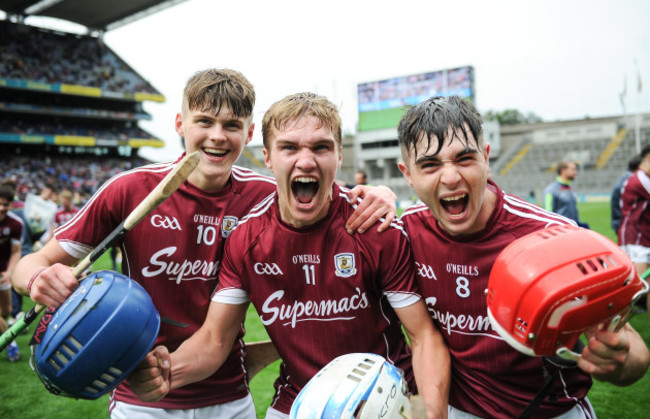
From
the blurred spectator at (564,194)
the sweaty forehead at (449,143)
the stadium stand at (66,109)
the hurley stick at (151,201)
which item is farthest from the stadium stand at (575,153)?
the hurley stick at (151,201)

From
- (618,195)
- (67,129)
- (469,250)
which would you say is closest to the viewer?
(469,250)

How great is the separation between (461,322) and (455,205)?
598 millimetres

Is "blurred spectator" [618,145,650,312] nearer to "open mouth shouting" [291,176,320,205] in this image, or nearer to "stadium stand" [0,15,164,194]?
"open mouth shouting" [291,176,320,205]

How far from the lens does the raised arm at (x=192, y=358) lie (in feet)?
6.70

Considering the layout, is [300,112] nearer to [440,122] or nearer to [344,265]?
[440,122]

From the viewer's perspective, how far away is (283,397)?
105 inches

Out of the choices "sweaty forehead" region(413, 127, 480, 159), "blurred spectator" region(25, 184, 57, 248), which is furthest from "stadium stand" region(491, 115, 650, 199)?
"sweaty forehead" region(413, 127, 480, 159)

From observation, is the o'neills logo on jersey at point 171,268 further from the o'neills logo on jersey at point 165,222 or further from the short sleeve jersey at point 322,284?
the short sleeve jersey at point 322,284

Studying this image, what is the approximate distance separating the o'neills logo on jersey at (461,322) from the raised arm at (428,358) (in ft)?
0.18

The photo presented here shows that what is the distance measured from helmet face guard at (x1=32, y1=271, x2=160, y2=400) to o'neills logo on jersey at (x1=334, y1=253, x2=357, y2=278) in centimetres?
95

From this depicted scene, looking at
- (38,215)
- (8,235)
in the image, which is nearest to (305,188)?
(8,235)

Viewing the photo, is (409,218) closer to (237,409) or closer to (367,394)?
(367,394)

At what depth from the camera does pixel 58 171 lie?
118ft

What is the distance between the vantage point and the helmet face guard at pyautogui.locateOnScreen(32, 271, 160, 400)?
1.79 m
